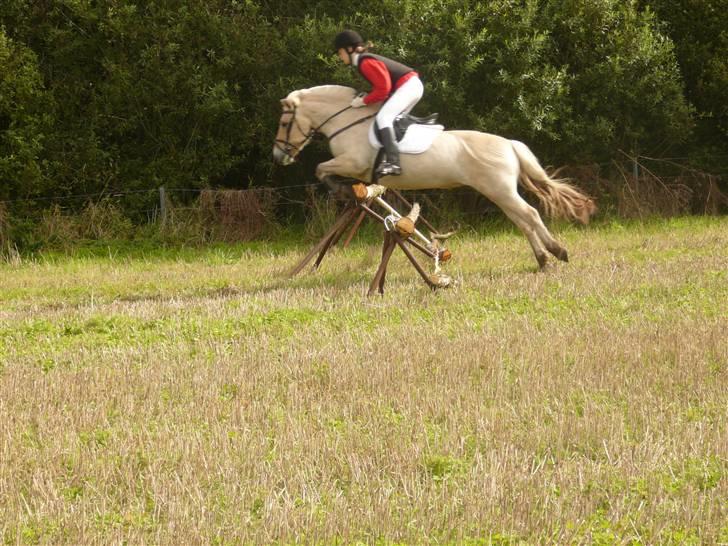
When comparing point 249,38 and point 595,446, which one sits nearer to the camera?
point 595,446

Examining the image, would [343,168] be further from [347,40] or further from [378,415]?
[378,415]

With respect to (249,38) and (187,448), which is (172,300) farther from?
(249,38)

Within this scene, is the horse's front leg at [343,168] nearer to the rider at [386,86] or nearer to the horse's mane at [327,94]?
the rider at [386,86]

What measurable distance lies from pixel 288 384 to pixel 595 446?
218cm

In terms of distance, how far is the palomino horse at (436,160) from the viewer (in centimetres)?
1062

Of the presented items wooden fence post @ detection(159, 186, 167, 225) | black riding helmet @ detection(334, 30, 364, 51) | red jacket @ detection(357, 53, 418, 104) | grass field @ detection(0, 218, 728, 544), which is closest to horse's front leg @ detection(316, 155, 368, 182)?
red jacket @ detection(357, 53, 418, 104)

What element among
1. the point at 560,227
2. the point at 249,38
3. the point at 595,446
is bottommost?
the point at 560,227

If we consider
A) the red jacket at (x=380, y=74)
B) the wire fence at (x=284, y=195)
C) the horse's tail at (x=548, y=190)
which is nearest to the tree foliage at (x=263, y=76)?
the wire fence at (x=284, y=195)

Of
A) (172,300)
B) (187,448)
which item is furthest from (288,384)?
(172,300)

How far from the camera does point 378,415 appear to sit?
5230 millimetres

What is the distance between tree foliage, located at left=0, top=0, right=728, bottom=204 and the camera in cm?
1603

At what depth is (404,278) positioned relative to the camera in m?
11.1

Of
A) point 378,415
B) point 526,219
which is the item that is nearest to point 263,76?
point 526,219

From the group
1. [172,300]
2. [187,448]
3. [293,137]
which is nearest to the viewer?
[187,448]
